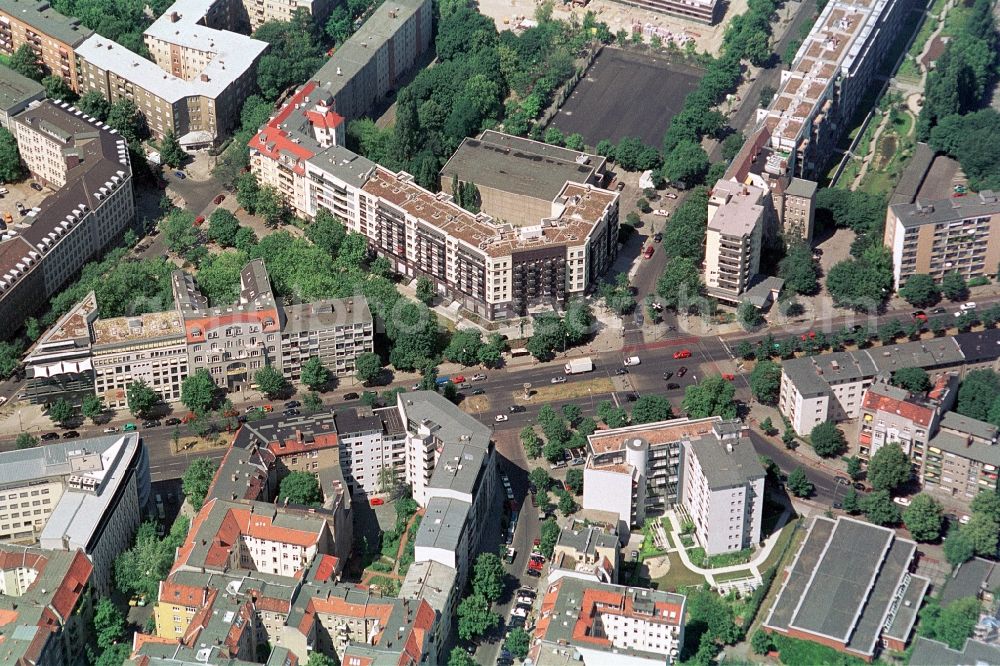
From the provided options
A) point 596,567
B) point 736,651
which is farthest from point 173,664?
point 736,651

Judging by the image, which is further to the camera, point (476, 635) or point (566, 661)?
point (476, 635)

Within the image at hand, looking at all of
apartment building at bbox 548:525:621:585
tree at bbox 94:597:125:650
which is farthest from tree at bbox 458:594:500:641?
tree at bbox 94:597:125:650

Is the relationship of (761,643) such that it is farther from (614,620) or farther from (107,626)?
(107,626)

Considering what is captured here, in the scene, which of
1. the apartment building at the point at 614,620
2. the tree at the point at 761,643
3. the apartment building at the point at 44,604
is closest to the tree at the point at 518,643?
the apartment building at the point at 614,620

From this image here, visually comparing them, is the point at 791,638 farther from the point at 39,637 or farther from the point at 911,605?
the point at 39,637

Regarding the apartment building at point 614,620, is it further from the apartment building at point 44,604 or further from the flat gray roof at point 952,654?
the apartment building at point 44,604
